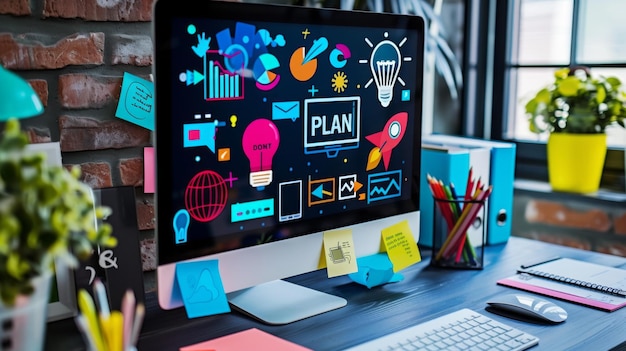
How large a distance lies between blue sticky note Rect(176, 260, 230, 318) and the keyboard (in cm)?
24

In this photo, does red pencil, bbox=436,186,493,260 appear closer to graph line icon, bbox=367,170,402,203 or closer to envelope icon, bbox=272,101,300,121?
graph line icon, bbox=367,170,402,203

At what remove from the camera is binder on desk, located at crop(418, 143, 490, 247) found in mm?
1657

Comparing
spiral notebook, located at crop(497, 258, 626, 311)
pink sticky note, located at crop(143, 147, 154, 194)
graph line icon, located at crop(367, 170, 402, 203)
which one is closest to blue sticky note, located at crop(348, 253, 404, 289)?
graph line icon, located at crop(367, 170, 402, 203)

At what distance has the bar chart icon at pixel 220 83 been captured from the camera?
3.62 feet

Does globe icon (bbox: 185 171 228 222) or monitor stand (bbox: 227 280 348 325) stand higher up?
globe icon (bbox: 185 171 228 222)

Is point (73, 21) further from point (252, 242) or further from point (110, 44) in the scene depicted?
point (252, 242)

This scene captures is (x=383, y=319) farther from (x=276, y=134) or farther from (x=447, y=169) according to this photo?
(x=447, y=169)

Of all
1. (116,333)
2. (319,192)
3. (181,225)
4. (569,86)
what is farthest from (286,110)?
(569,86)

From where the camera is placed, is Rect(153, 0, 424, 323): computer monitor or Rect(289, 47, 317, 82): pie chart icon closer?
Rect(153, 0, 424, 323): computer monitor

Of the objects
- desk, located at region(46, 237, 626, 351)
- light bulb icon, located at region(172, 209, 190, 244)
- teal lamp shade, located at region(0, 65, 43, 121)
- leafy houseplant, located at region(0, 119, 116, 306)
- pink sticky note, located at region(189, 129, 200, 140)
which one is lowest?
desk, located at region(46, 237, 626, 351)

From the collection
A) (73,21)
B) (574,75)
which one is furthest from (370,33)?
(574,75)

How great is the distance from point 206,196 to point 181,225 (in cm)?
6

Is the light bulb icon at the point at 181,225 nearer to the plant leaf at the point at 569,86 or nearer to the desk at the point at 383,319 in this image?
the desk at the point at 383,319

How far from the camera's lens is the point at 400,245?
57.0 inches
